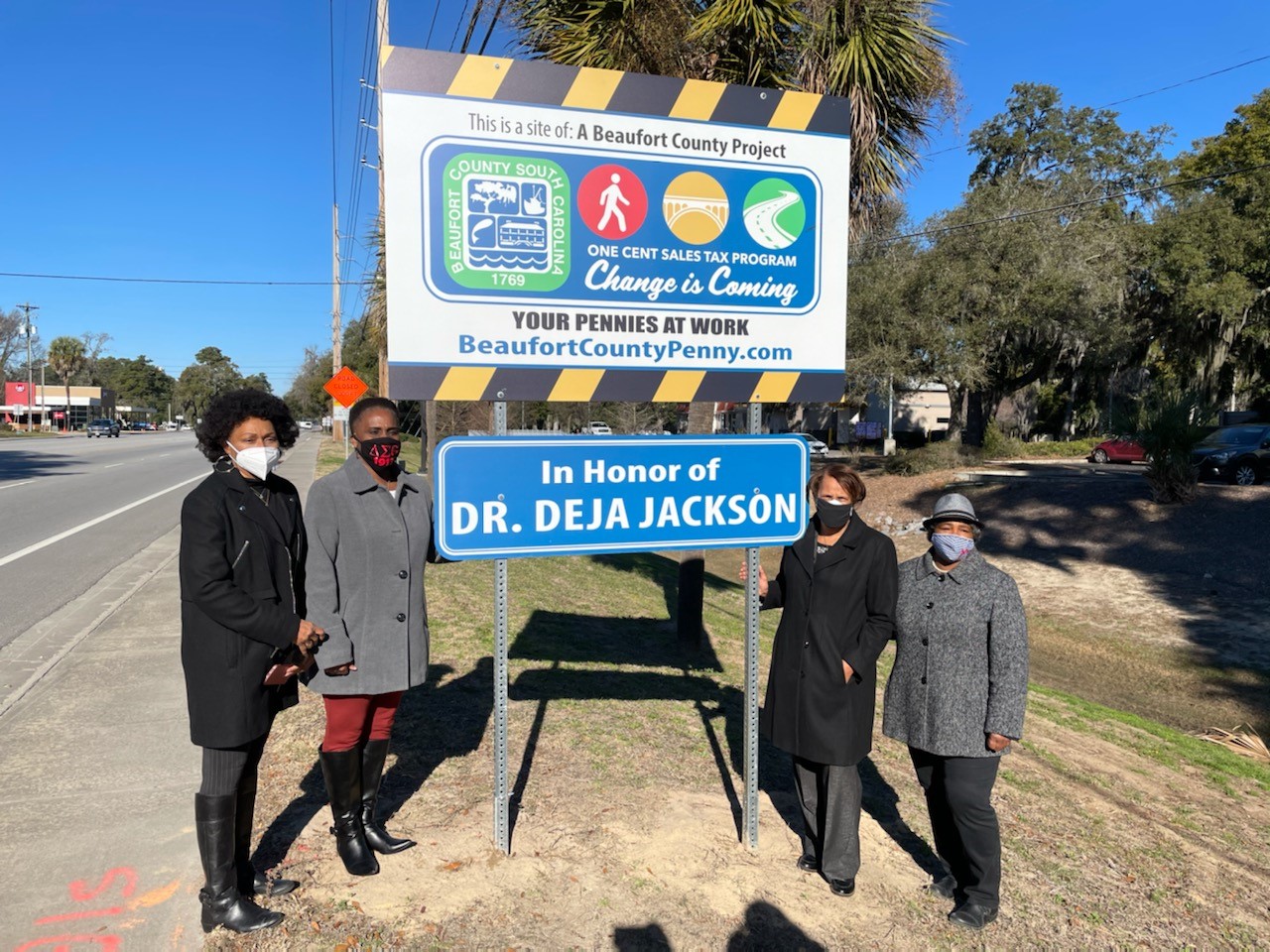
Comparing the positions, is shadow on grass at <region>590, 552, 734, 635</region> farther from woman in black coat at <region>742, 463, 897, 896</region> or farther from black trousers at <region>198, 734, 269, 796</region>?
black trousers at <region>198, 734, 269, 796</region>

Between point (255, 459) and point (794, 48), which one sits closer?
point (255, 459)

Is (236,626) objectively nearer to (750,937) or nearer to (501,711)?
(501,711)

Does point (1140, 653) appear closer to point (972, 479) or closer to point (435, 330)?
point (435, 330)

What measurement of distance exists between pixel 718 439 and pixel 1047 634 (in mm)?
10161

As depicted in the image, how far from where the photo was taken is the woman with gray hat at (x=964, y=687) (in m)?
3.23

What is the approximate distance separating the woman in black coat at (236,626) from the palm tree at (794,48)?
534cm

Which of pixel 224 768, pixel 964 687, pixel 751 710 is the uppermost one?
pixel 964 687

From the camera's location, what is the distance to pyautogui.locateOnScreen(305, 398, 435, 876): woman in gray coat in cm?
319

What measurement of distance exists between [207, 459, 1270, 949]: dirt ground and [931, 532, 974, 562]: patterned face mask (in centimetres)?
142

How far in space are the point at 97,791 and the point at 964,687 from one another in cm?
396

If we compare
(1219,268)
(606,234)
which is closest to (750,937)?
(606,234)

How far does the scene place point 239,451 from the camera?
2975 mm

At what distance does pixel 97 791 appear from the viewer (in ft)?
13.3

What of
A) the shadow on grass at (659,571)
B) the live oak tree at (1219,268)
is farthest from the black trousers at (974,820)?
the live oak tree at (1219,268)
